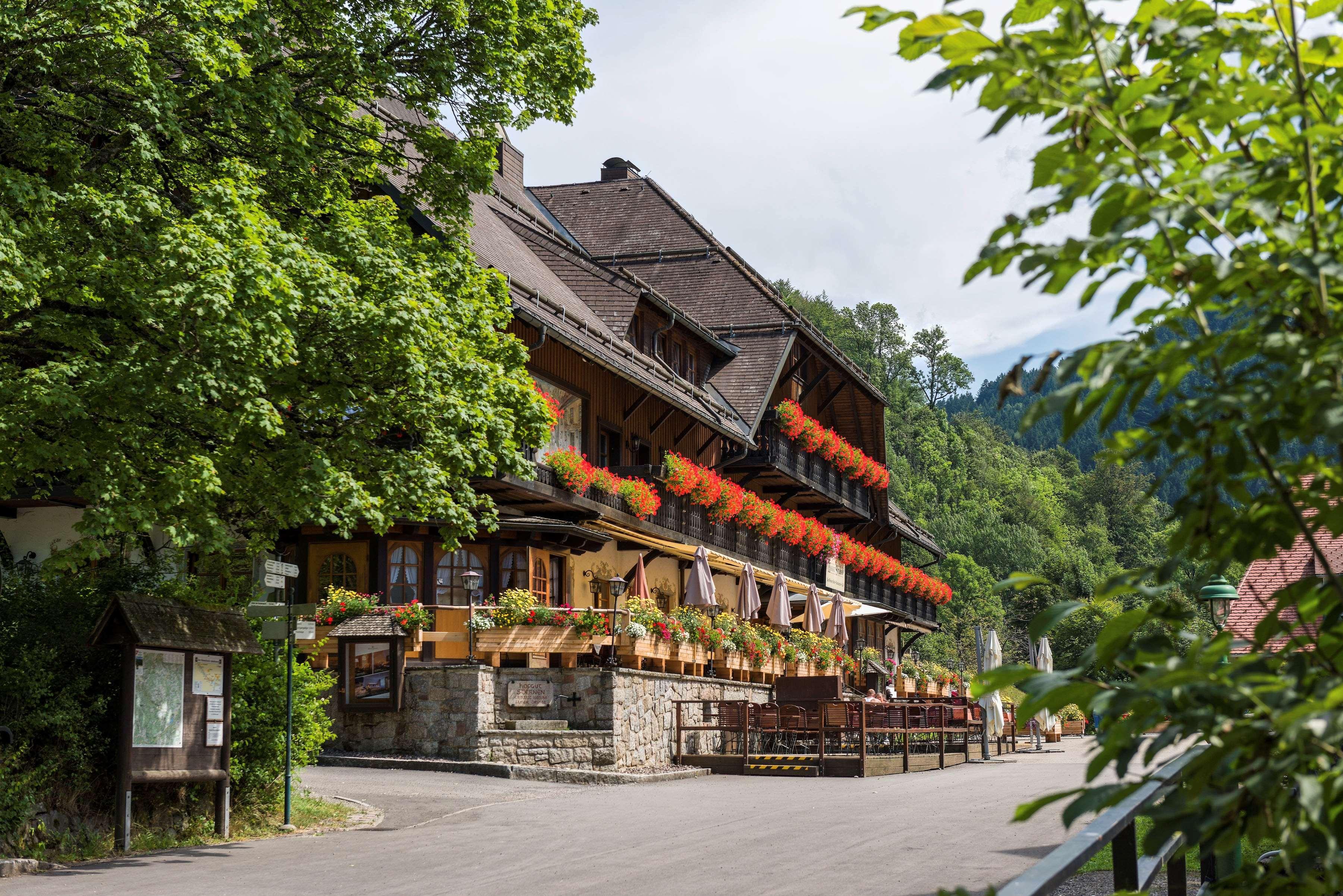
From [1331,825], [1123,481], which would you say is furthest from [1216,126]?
[1123,481]

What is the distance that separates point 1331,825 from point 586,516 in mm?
24927

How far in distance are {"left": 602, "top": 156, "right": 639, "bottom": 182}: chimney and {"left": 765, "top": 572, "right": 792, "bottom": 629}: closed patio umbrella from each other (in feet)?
60.9

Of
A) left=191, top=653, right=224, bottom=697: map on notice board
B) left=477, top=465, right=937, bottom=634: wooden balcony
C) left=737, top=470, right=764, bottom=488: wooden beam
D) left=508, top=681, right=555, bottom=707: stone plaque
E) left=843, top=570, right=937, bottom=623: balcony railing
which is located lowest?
left=508, top=681, right=555, bottom=707: stone plaque

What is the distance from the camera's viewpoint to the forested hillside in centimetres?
9400

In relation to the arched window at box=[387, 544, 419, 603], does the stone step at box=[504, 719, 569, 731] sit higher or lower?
lower

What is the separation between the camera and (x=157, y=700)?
11.9 metres

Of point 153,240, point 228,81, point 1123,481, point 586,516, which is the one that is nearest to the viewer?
point 153,240

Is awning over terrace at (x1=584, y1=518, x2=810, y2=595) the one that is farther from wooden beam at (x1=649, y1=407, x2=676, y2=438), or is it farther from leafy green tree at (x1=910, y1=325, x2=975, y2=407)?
leafy green tree at (x1=910, y1=325, x2=975, y2=407)

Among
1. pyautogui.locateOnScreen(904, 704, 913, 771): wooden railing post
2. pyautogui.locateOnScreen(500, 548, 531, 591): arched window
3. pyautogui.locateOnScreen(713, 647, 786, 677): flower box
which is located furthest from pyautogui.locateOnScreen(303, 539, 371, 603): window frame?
pyautogui.locateOnScreen(904, 704, 913, 771): wooden railing post

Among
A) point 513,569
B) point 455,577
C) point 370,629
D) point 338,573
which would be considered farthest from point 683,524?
point 370,629

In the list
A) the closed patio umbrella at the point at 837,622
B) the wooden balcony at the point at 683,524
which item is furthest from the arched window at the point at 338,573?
the closed patio umbrella at the point at 837,622

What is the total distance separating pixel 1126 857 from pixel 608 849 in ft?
25.8

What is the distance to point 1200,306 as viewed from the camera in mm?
1931

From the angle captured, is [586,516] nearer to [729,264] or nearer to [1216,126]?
[729,264]
